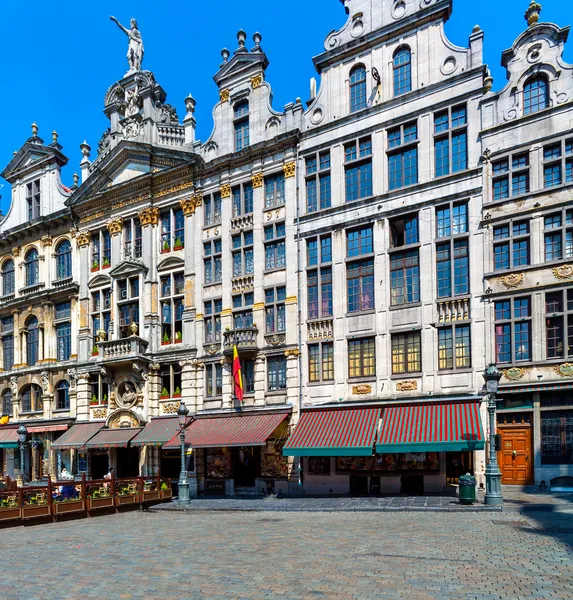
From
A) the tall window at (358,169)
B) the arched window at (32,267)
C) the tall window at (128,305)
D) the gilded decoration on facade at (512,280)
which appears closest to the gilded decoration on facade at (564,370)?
the gilded decoration on facade at (512,280)

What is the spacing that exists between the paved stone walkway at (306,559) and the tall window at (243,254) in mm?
14442

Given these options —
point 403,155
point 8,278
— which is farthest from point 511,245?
point 8,278

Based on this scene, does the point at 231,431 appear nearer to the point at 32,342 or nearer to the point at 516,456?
the point at 516,456

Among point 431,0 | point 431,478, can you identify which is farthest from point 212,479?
point 431,0

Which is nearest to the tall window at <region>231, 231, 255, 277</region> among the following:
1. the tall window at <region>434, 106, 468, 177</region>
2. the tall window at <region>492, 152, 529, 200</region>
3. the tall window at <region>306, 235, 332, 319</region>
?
the tall window at <region>306, 235, 332, 319</region>

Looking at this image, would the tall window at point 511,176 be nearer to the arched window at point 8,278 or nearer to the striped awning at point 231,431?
the striped awning at point 231,431

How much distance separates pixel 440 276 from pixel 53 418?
2539 centimetres

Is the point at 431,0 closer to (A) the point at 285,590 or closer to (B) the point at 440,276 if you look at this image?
(B) the point at 440,276

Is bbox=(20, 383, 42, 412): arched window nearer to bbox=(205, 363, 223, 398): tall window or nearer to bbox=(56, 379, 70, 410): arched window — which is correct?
bbox=(56, 379, 70, 410): arched window

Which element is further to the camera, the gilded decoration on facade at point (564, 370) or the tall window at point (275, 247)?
the tall window at point (275, 247)

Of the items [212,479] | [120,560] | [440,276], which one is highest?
[440,276]

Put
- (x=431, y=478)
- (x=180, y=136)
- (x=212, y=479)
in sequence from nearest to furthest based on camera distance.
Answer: (x=431, y=478) → (x=212, y=479) → (x=180, y=136)

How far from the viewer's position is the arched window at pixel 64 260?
39.3 meters

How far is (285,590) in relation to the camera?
10.9 m
